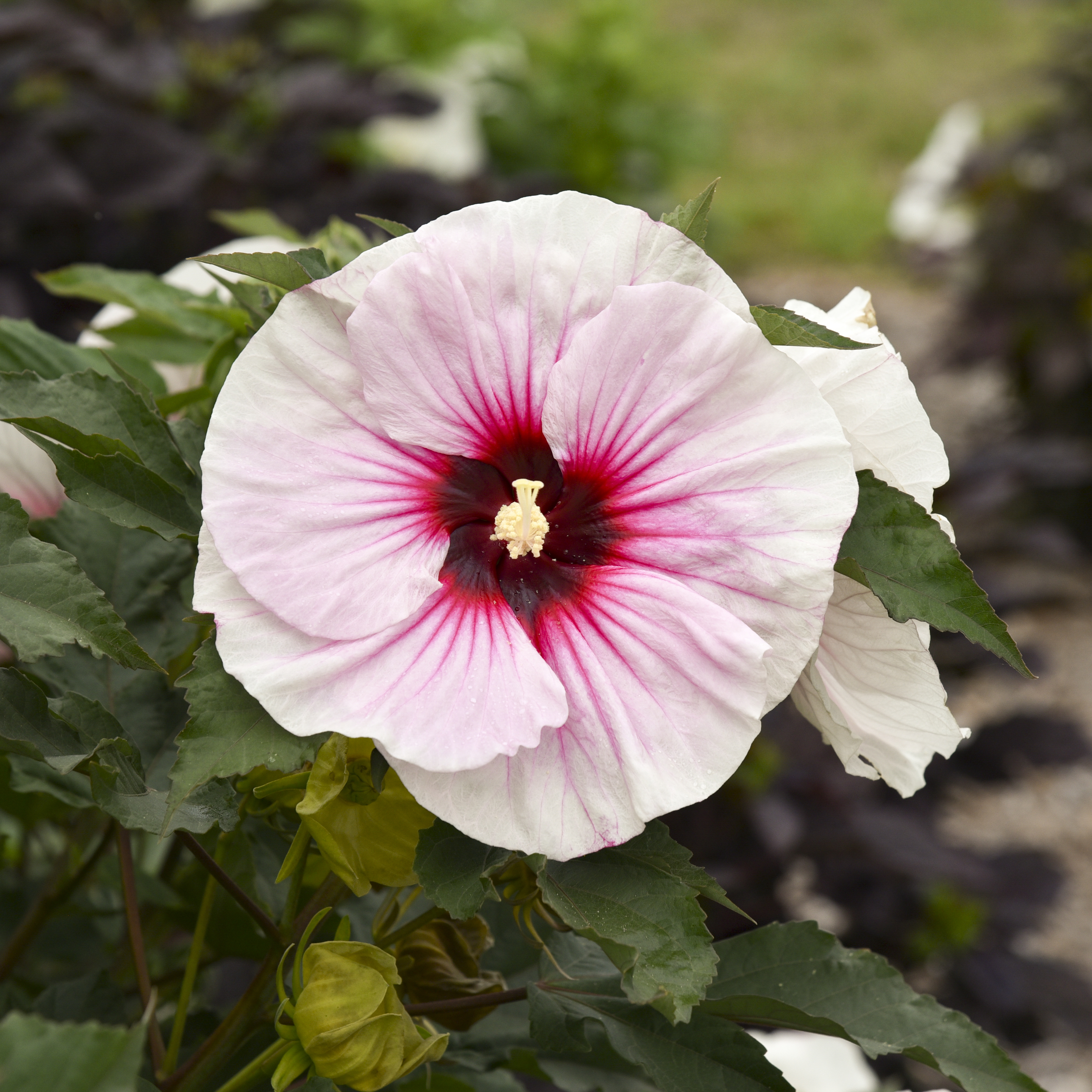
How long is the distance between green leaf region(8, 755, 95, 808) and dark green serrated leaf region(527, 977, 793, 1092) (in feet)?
0.80

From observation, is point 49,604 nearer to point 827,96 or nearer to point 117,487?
point 117,487

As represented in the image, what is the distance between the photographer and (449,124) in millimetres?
3459

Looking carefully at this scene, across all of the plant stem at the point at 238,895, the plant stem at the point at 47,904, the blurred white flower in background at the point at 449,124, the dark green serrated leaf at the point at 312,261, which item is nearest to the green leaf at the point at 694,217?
the dark green serrated leaf at the point at 312,261

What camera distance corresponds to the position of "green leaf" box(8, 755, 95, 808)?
0.65 metres

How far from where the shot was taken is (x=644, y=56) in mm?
4160

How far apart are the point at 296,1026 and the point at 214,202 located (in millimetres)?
2279

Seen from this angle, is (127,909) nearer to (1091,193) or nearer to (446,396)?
(446,396)

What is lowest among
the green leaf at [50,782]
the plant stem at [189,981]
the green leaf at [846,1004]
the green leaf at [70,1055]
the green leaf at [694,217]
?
the plant stem at [189,981]

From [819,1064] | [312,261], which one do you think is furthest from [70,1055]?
[819,1064]

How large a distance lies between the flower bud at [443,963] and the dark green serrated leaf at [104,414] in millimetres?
248

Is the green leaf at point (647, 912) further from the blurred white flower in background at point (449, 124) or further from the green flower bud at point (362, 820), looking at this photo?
the blurred white flower in background at point (449, 124)

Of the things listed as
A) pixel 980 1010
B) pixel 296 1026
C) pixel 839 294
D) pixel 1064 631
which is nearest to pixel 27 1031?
pixel 296 1026

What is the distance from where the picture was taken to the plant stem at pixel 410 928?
0.63 m

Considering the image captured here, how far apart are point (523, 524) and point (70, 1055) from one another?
0.28 m
